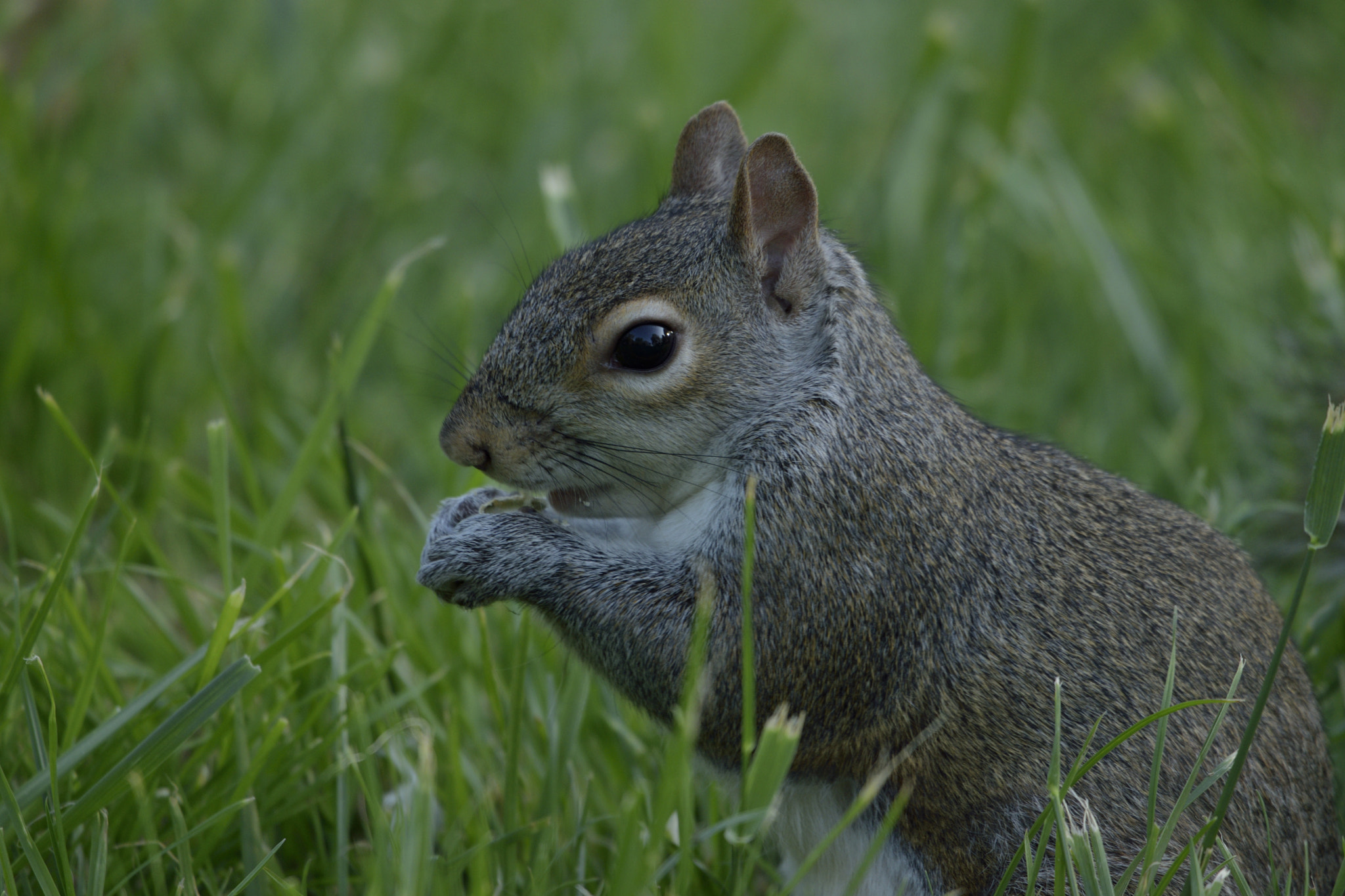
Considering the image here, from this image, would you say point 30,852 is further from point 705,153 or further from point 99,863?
point 705,153

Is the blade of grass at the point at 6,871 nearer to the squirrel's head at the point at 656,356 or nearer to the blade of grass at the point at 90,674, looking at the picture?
the blade of grass at the point at 90,674

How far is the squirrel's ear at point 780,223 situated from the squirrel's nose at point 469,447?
581 mm

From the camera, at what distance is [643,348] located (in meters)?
2.24

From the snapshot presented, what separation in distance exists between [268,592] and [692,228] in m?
1.20

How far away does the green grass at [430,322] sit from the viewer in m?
2.22

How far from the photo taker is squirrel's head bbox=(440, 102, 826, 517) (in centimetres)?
225

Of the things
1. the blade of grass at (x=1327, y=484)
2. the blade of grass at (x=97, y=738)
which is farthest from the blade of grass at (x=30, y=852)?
the blade of grass at (x=1327, y=484)

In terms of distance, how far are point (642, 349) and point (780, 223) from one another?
14.5 inches

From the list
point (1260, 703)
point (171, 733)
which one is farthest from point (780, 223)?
point (171, 733)

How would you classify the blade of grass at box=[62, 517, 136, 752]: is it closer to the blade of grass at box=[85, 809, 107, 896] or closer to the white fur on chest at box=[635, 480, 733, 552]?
the blade of grass at box=[85, 809, 107, 896]

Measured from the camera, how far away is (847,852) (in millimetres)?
2195

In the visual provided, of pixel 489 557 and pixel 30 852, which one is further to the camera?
pixel 489 557

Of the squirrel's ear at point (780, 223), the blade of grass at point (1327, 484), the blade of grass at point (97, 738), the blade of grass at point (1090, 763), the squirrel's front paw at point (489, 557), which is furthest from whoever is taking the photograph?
the squirrel's ear at point (780, 223)

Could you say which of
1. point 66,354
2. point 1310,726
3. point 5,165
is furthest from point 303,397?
point 1310,726
